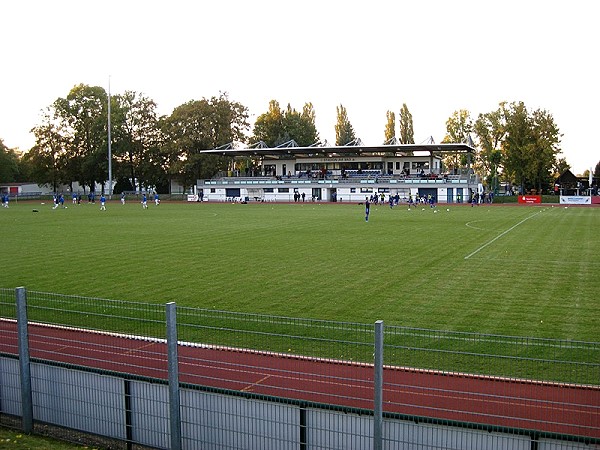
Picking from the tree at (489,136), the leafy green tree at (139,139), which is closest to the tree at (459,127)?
the tree at (489,136)

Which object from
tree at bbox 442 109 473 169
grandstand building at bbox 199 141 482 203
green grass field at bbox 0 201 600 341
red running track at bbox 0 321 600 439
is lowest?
green grass field at bbox 0 201 600 341

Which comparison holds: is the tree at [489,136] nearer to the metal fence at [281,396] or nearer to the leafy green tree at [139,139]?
the leafy green tree at [139,139]

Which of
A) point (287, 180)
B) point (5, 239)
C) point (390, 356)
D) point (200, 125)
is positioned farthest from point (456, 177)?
point (390, 356)

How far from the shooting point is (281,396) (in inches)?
279

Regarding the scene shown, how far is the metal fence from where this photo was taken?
5605mm

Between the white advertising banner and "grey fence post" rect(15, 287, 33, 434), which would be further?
the white advertising banner

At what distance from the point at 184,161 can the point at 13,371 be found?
88.2 m

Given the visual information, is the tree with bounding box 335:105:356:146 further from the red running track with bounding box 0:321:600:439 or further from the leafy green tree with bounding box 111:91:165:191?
the red running track with bounding box 0:321:600:439

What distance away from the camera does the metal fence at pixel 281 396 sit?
561cm

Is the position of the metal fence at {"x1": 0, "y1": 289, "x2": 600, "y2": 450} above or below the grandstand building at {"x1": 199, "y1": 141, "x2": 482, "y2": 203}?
below

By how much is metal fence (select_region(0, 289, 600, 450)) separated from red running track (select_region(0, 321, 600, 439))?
0.06 feet

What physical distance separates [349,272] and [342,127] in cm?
9996

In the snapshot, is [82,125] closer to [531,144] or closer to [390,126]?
[390,126]

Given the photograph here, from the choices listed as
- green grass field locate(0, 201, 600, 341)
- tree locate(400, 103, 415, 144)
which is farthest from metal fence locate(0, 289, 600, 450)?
tree locate(400, 103, 415, 144)
